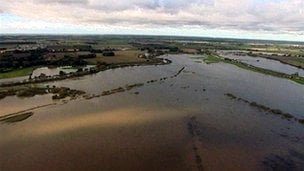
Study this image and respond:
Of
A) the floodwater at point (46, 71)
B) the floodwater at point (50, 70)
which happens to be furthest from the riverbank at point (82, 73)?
the floodwater at point (50, 70)

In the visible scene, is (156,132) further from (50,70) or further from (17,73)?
(50,70)

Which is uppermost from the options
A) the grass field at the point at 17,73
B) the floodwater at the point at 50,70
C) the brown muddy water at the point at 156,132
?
the brown muddy water at the point at 156,132

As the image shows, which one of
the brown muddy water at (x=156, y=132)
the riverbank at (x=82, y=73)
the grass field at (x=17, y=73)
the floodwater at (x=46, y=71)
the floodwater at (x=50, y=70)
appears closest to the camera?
the brown muddy water at (x=156, y=132)

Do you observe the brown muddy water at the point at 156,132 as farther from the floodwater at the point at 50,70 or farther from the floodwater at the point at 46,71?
the floodwater at the point at 50,70

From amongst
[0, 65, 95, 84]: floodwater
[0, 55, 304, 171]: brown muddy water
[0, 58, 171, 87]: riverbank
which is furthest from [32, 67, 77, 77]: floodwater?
[0, 55, 304, 171]: brown muddy water

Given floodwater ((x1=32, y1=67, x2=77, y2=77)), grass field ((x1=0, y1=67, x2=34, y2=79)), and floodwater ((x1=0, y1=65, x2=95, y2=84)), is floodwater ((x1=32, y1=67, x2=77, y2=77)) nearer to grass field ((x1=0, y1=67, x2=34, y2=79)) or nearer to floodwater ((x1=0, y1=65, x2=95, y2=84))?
floodwater ((x1=0, y1=65, x2=95, y2=84))

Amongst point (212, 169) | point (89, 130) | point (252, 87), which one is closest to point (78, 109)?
point (89, 130)

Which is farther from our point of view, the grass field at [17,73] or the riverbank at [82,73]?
the grass field at [17,73]

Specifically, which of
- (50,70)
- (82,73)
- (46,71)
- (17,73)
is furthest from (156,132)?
(50,70)

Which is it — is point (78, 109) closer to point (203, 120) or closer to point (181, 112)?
point (181, 112)
